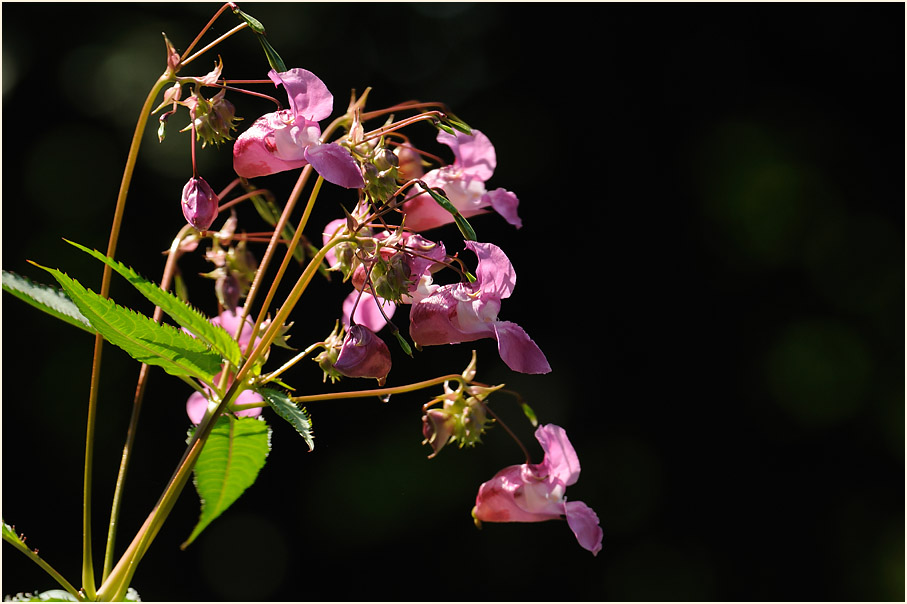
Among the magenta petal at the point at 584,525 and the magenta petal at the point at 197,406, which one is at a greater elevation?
the magenta petal at the point at 197,406

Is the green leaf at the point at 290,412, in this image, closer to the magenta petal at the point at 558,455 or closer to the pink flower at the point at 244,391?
the pink flower at the point at 244,391

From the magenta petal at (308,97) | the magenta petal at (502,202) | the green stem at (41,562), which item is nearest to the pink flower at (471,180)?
the magenta petal at (502,202)

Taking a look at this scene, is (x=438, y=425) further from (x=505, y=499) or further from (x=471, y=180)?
(x=471, y=180)

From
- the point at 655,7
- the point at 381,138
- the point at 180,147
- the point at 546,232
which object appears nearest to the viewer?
the point at 381,138

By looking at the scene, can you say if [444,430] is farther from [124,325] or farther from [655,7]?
[655,7]

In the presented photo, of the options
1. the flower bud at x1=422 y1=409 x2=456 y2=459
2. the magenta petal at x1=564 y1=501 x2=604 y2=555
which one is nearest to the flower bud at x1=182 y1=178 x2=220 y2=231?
the flower bud at x1=422 y1=409 x2=456 y2=459

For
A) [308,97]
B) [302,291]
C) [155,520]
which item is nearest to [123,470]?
[155,520]

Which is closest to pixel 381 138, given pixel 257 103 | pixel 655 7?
pixel 257 103
